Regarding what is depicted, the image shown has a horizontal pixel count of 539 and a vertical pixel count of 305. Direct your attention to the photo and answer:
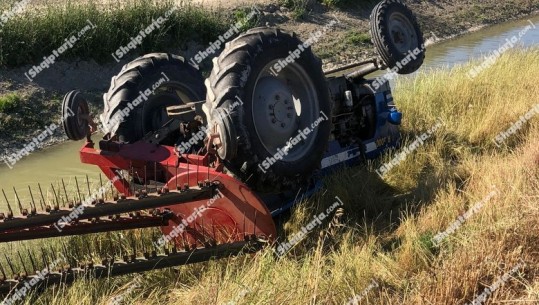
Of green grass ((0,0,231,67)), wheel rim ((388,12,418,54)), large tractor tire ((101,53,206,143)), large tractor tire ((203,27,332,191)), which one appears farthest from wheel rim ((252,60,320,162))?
green grass ((0,0,231,67))

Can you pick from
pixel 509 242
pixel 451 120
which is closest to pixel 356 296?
pixel 509 242

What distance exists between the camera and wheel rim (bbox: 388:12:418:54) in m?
5.46

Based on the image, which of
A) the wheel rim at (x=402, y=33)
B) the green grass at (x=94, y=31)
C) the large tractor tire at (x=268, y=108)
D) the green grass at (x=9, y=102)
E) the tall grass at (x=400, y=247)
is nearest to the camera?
the tall grass at (x=400, y=247)

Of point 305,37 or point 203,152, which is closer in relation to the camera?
point 203,152

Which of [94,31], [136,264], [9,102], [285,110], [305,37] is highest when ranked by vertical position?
[94,31]

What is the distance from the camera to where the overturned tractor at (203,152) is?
352 centimetres

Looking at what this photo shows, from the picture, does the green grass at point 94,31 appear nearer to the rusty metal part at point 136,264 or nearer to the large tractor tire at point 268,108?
the large tractor tire at point 268,108

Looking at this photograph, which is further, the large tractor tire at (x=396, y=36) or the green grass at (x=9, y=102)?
the green grass at (x=9, y=102)

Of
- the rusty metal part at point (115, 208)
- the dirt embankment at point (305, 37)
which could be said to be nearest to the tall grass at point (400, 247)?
the rusty metal part at point (115, 208)

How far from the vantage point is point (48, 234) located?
3.46 m

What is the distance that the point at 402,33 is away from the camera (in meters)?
5.57

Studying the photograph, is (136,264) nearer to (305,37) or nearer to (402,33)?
(402,33)

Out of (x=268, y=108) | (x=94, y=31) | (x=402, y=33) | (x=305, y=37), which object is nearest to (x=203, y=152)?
(x=268, y=108)

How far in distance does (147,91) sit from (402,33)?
7.99ft
